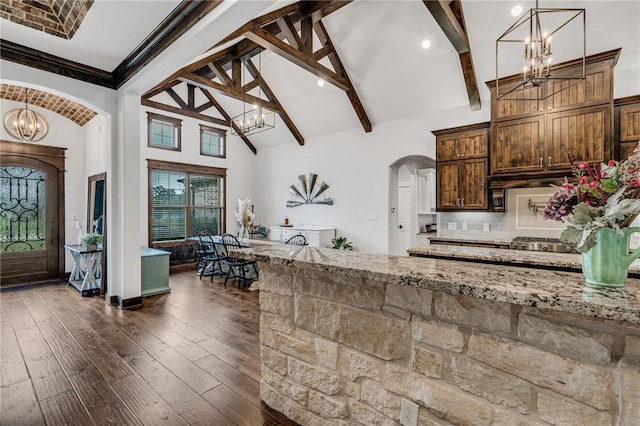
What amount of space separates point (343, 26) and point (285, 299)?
182 inches

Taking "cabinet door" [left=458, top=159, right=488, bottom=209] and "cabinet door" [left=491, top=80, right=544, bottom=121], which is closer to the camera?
"cabinet door" [left=491, top=80, right=544, bottom=121]

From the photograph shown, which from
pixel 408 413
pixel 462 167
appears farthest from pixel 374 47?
pixel 408 413

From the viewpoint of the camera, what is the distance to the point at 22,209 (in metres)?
5.35

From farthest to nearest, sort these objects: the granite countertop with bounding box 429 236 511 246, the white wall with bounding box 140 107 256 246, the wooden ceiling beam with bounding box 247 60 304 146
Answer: the white wall with bounding box 140 107 256 246
the wooden ceiling beam with bounding box 247 60 304 146
the granite countertop with bounding box 429 236 511 246

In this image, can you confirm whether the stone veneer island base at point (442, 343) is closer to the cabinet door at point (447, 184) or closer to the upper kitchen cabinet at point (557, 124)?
the upper kitchen cabinet at point (557, 124)

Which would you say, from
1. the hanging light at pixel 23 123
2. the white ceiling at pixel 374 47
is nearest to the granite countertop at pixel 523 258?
the white ceiling at pixel 374 47

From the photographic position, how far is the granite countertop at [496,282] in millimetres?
892

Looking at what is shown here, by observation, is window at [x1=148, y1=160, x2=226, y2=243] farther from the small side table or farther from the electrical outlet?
the electrical outlet

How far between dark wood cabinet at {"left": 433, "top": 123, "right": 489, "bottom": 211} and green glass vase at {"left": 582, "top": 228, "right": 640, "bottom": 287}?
151 inches

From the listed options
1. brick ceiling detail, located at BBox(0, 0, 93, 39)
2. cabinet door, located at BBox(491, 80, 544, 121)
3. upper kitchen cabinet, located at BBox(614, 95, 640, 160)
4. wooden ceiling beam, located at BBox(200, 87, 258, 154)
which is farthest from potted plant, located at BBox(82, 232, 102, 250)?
upper kitchen cabinet, located at BBox(614, 95, 640, 160)

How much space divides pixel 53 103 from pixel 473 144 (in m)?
7.07

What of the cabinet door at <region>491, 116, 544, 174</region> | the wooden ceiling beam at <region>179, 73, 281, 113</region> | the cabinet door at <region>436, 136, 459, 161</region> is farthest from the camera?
the wooden ceiling beam at <region>179, 73, 281, 113</region>

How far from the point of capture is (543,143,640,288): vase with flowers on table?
973 mm

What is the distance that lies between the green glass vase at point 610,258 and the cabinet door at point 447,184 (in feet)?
12.9
